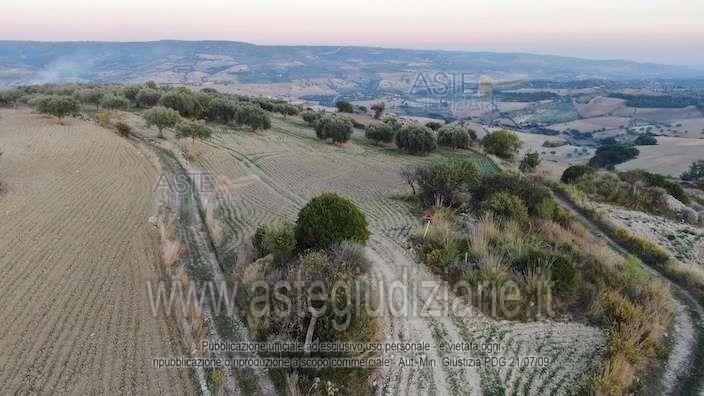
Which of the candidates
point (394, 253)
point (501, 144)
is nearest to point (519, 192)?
point (394, 253)

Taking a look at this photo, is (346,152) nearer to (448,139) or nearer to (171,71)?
(448,139)

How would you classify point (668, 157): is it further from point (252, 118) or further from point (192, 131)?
point (192, 131)

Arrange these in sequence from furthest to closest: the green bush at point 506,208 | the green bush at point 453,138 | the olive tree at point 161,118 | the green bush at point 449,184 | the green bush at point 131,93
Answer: the green bush at point 131,93
the green bush at point 453,138
the olive tree at point 161,118
the green bush at point 449,184
the green bush at point 506,208

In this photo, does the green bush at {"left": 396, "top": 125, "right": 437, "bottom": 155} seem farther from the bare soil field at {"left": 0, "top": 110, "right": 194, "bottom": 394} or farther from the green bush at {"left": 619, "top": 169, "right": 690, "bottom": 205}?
the bare soil field at {"left": 0, "top": 110, "right": 194, "bottom": 394}

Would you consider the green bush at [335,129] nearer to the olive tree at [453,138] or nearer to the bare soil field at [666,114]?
the olive tree at [453,138]

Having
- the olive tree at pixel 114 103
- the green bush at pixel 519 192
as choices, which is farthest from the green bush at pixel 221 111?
the green bush at pixel 519 192

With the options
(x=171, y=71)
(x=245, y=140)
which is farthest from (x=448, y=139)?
(x=171, y=71)
